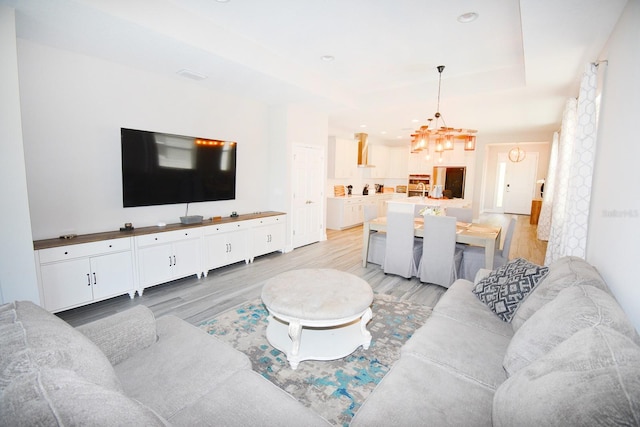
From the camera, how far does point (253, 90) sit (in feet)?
14.8

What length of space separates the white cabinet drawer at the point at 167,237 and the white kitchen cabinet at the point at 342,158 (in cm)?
465

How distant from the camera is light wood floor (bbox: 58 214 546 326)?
312 cm

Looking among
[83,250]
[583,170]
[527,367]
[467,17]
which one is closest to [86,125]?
[83,250]

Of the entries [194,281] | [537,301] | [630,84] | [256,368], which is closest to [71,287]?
[194,281]

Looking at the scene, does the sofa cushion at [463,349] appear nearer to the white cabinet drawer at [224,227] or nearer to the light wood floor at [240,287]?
the light wood floor at [240,287]

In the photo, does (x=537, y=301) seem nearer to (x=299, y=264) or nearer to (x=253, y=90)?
(x=299, y=264)

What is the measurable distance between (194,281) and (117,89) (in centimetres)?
258

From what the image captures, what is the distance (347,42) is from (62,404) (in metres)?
3.81

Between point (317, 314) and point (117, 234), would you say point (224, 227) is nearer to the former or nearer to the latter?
point (117, 234)

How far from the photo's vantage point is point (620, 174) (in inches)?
78.4

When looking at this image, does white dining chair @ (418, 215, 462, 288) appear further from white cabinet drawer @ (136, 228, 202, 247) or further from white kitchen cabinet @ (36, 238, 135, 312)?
white kitchen cabinet @ (36, 238, 135, 312)

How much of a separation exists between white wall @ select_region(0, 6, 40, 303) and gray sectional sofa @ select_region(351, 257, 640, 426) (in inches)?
117

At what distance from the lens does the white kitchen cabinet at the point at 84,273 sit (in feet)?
9.16

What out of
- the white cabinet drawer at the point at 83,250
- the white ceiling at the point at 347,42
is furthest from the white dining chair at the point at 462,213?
the white cabinet drawer at the point at 83,250
